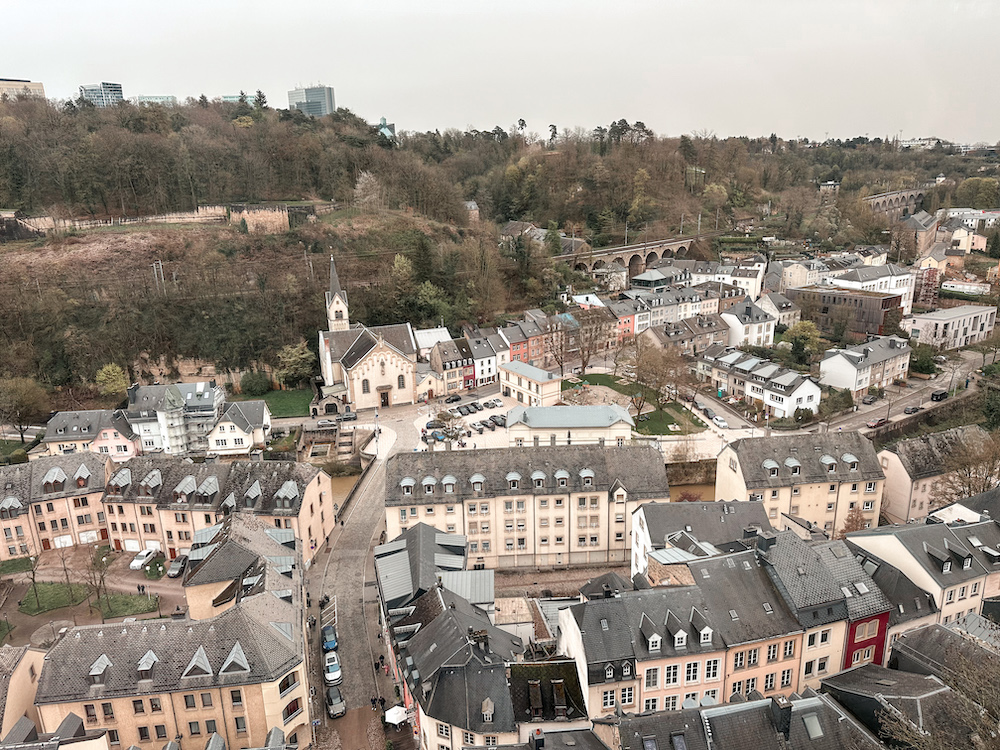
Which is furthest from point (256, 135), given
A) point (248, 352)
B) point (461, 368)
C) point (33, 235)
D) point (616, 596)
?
point (616, 596)

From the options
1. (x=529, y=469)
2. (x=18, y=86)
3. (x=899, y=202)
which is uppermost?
(x=18, y=86)

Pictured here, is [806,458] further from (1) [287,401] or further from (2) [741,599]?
(1) [287,401]

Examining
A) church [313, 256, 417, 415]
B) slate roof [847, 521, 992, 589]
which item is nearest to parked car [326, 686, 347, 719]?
slate roof [847, 521, 992, 589]

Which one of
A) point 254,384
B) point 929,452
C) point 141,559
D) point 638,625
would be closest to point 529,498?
point 638,625

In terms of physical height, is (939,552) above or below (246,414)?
above

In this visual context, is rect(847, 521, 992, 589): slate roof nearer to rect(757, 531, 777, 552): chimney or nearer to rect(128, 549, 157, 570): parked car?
rect(757, 531, 777, 552): chimney

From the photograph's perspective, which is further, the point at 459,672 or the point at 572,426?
the point at 572,426

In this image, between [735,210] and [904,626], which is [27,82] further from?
[904,626]
